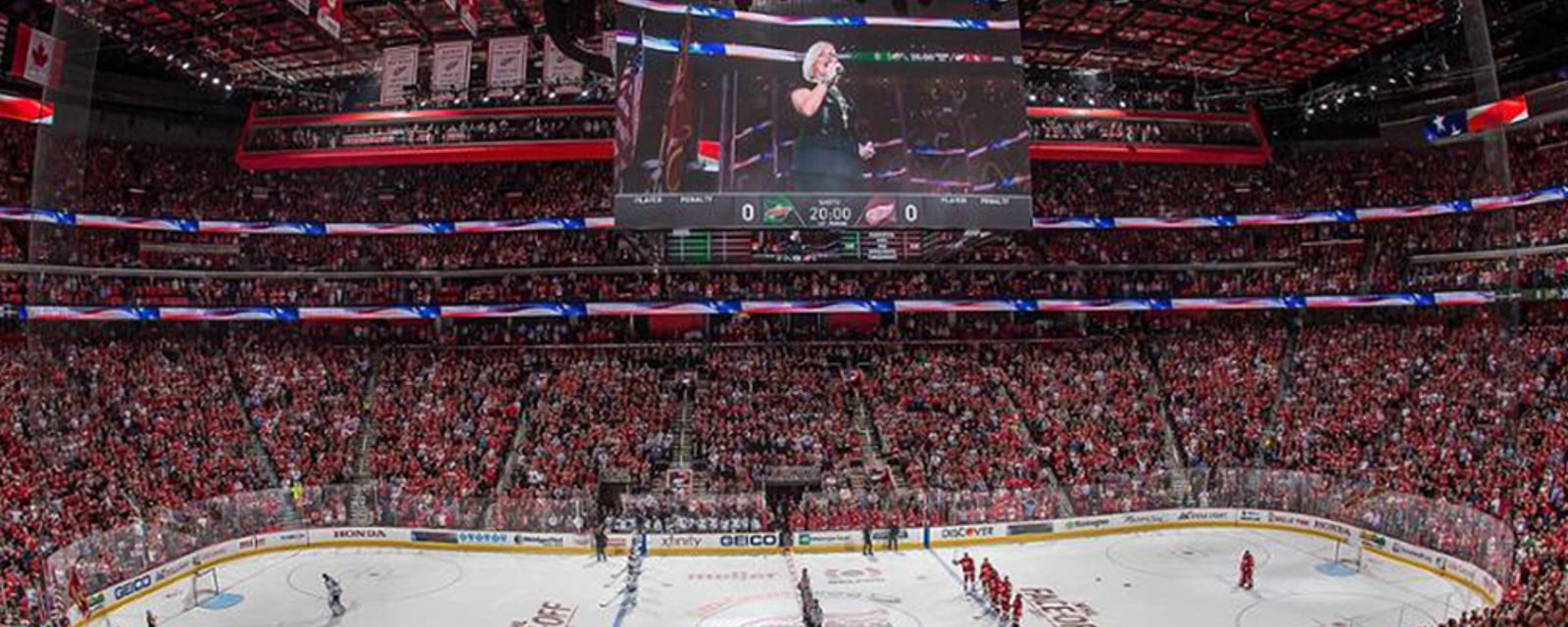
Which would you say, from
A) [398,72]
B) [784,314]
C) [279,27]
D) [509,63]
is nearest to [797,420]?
[784,314]

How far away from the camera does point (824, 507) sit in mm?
31953

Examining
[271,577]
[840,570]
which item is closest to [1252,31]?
[840,570]

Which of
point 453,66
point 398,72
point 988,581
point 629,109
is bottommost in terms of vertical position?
point 988,581

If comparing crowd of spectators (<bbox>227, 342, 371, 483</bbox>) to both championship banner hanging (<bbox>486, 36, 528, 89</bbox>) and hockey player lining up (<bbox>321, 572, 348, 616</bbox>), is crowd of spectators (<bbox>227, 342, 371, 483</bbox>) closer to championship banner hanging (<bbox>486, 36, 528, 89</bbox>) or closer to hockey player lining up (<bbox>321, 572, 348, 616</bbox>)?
hockey player lining up (<bbox>321, 572, 348, 616</bbox>)

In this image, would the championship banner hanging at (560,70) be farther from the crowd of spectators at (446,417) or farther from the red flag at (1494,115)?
the red flag at (1494,115)

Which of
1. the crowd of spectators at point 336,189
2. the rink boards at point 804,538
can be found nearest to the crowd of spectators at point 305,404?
the rink boards at point 804,538

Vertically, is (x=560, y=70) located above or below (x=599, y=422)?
above

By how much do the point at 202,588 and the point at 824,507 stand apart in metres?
16.5

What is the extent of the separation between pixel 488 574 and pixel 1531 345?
109 feet

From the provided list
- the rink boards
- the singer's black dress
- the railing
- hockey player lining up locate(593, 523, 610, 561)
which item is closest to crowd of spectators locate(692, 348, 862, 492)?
the railing

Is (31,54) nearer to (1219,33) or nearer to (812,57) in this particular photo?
(812,57)

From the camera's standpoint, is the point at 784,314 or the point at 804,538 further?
the point at 784,314

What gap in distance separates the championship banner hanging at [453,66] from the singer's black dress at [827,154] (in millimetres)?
10897

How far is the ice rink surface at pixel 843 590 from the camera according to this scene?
80.1ft
